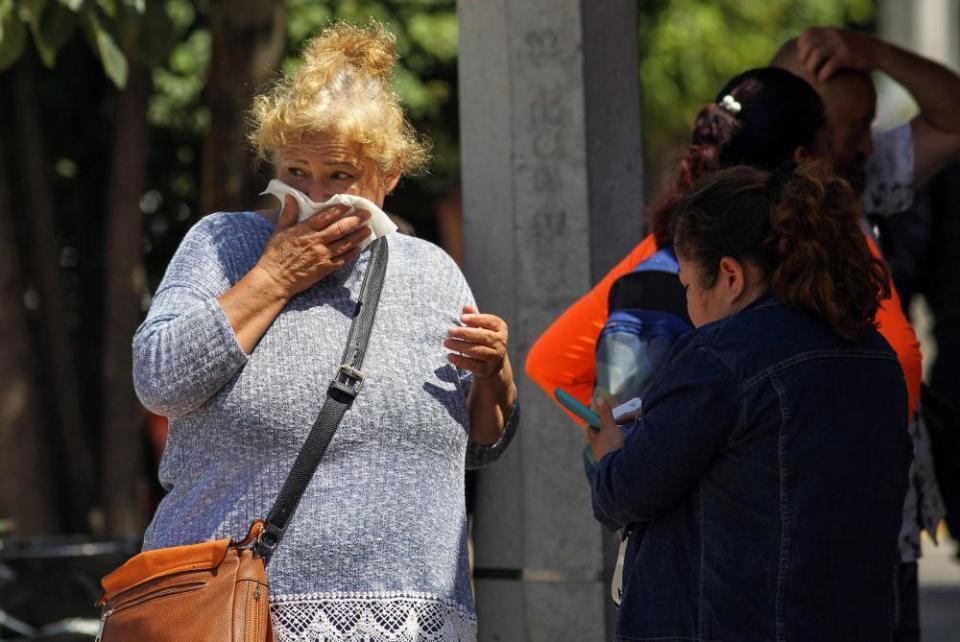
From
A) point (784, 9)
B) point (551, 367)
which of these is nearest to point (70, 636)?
point (551, 367)

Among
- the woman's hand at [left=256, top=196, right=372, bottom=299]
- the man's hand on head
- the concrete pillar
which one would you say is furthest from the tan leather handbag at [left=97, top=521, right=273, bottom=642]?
the man's hand on head

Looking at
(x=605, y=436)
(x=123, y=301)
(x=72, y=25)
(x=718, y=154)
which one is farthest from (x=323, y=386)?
(x=123, y=301)

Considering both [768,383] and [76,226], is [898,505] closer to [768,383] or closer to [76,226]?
[768,383]

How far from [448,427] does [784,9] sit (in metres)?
11.7

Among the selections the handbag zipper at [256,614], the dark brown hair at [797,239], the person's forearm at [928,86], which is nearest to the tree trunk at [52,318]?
the person's forearm at [928,86]

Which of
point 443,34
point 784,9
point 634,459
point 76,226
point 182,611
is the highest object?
point 784,9

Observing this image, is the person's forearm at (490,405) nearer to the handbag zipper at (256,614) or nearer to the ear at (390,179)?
the ear at (390,179)

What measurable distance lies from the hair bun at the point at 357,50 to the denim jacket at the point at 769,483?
0.90 meters

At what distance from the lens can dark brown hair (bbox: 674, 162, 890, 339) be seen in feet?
8.50

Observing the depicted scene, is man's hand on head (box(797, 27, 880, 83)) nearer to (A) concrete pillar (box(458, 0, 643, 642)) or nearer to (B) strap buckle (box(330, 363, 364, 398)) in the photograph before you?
(A) concrete pillar (box(458, 0, 643, 642))

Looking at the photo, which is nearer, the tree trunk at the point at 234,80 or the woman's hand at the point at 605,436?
the woman's hand at the point at 605,436

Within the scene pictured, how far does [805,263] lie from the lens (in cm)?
258

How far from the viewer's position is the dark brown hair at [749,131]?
10.9 feet

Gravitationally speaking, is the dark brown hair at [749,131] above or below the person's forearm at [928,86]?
below
